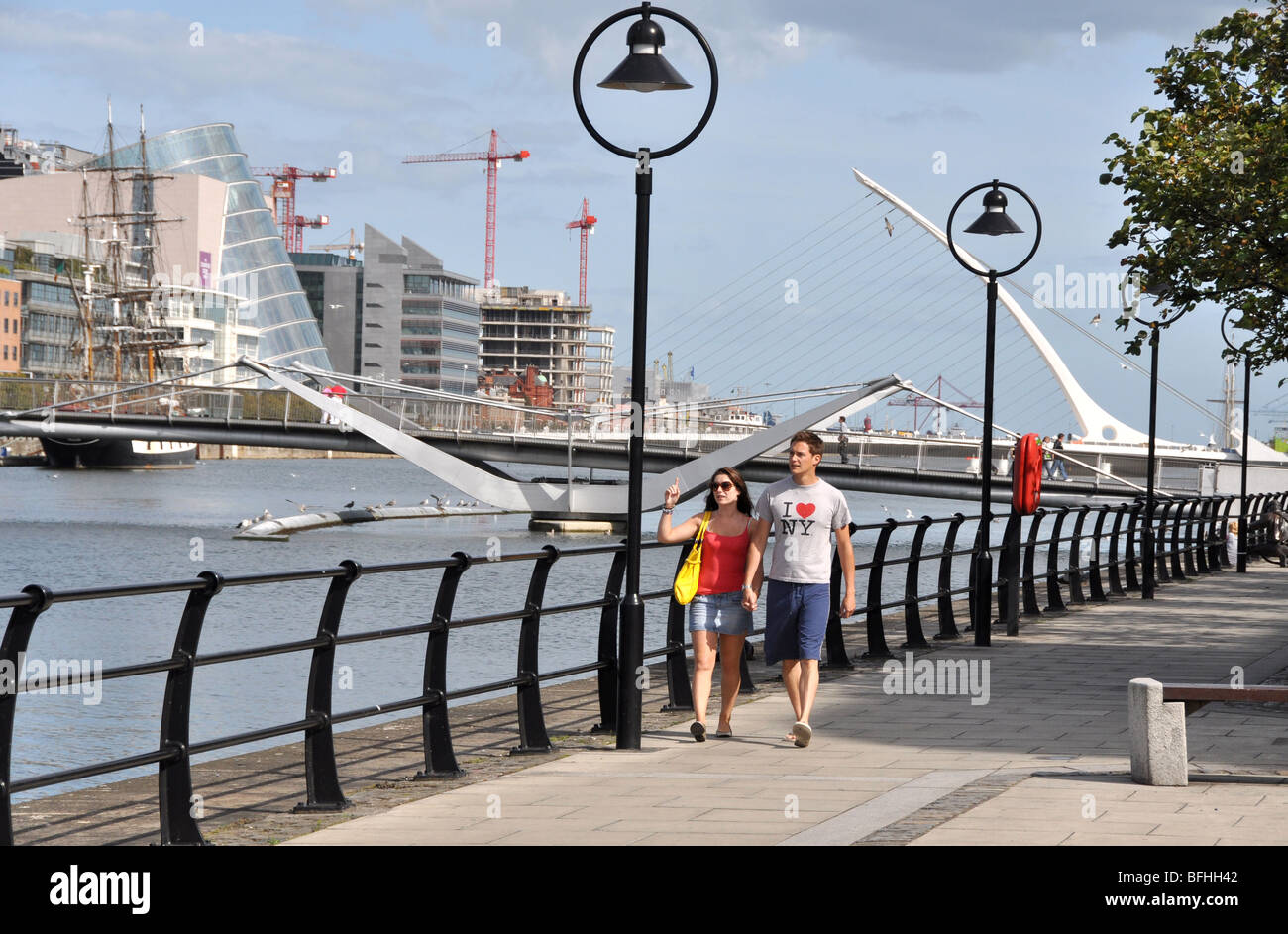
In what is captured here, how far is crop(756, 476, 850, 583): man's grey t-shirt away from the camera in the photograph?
9531 millimetres

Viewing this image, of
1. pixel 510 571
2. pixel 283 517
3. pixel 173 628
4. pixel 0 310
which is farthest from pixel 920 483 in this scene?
pixel 0 310

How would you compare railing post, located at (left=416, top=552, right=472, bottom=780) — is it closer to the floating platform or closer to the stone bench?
the stone bench

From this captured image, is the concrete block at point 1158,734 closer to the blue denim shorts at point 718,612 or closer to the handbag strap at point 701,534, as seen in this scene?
the blue denim shorts at point 718,612

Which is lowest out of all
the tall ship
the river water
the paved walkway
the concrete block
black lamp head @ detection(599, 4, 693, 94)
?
the river water

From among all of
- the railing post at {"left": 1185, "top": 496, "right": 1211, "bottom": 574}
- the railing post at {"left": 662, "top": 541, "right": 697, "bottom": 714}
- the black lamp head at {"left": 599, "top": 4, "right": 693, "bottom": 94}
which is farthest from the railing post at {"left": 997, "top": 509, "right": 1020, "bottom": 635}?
the railing post at {"left": 1185, "top": 496, "right": 1211, "bottom": 574}

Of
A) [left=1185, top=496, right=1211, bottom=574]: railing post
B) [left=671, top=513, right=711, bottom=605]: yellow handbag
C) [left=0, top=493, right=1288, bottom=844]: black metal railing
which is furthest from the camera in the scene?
[left=1185, top=496, right=1211, bottom=574]: railing post

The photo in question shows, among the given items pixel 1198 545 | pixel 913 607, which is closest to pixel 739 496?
pixel 913 607

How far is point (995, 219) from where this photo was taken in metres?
16.6

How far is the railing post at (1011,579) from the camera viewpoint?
16641 millimetres

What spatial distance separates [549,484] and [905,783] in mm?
59627

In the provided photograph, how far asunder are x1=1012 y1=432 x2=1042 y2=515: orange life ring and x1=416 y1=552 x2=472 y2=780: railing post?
9.83 m

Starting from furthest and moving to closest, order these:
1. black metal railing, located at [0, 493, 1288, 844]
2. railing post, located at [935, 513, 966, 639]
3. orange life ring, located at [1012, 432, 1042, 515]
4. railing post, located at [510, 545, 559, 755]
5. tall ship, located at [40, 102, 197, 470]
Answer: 1. tall ship, located at [40, 102, 197, 470]
2. orange life ring, located at [1012, 432, 1042, 515]
3. railing post, located at [935, 513, 966, 639]
4. railing post, located at [510, 545, 559, 755]
5. black metal railing, located at [0, 493, 1288, 844]

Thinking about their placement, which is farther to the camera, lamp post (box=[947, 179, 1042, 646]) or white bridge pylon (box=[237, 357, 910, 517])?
white bridge pylon (box=[237, 357, 910, 517])

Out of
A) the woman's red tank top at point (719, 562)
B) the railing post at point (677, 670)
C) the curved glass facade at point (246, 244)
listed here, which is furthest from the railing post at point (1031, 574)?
the curved glass facade at point (246, 244)
